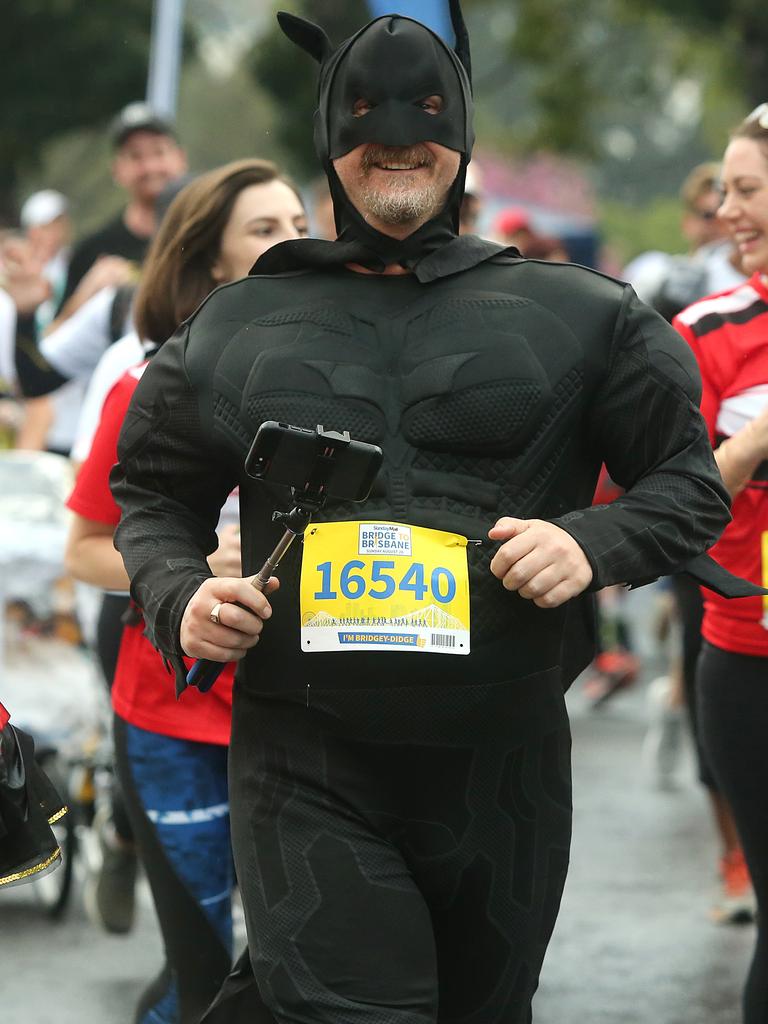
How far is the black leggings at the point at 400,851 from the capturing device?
3.23 meters

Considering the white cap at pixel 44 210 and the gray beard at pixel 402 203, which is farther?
the white cap at pixel 44 210

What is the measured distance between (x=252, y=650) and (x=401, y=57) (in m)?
1.02

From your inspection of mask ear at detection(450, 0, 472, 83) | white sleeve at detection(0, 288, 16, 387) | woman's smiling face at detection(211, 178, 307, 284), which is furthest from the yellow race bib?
white sleeve at detection(0, 288, 16, 387)

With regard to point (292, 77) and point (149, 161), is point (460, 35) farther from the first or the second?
point (292, 77)

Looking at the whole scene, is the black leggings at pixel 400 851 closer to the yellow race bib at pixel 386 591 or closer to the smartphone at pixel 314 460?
the yellow race bib at pixel 386 591

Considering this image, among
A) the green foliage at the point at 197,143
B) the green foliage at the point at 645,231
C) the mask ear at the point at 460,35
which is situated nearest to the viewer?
the mask ear at the point at 460,35

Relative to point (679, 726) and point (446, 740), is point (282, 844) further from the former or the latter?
point (679, 726)

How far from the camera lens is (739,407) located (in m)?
4.57

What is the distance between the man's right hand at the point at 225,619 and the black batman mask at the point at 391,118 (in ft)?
2.12

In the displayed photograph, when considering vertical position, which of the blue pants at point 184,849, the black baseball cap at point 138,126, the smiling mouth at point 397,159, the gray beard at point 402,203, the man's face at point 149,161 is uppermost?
the black baseball cap at point 138,126

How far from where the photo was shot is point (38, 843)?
3.34 m

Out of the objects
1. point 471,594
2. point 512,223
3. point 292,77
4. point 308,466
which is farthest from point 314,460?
point 292,77

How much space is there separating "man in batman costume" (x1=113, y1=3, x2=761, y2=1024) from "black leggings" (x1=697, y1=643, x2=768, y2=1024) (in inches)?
44.0

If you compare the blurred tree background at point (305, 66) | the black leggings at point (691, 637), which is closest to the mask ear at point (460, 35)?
the black leggings at point (691, 637)
